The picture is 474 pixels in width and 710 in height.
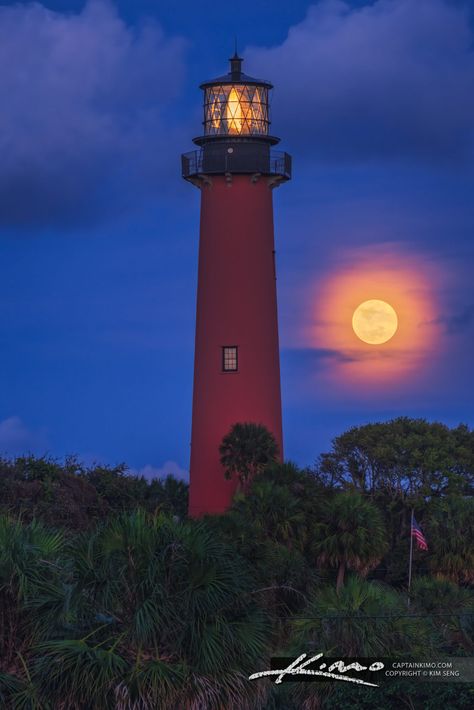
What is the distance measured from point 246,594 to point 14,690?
4050 mm

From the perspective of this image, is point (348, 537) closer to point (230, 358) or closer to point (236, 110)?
point (230, 358)

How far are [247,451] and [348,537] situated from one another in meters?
6.96

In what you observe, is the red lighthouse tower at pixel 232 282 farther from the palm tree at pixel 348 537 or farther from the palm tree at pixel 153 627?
the palm tree at pixel 153 627

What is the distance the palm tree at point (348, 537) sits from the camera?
173 ft

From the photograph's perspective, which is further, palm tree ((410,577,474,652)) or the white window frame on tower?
the white window frame on tower

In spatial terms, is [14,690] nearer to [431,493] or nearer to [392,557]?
[392,557]

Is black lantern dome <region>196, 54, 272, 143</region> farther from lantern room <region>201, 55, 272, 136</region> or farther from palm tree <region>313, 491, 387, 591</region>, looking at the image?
palm tree <region>313, 491, 387, 591</region>

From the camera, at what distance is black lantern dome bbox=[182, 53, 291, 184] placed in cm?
6103

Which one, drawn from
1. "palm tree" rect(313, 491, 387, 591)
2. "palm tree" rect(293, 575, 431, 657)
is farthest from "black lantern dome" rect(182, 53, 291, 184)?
"palm tree" rect(293, 575, 431, 657)

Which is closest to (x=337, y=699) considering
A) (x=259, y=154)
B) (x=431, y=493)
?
(x=259, y=154)

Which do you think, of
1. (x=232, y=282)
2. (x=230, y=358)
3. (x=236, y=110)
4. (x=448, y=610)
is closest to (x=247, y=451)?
(x=230, y=358)

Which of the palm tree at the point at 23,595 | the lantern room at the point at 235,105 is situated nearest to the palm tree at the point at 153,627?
the palm tree at the point at 23,595

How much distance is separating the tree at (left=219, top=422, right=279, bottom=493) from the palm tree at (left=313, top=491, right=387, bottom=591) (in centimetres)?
503

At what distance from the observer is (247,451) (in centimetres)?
5834
